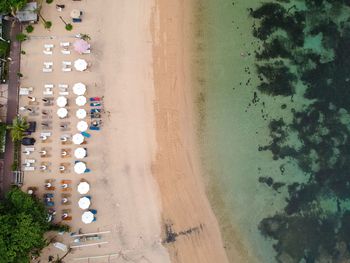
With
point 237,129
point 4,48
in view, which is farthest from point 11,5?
point 237,129

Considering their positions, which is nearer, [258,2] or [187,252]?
[187,252]

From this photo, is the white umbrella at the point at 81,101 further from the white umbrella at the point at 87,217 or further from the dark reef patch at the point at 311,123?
the dark reef patch at the point at 311,123

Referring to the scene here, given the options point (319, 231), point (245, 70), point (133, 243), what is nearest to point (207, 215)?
point (133, 243)

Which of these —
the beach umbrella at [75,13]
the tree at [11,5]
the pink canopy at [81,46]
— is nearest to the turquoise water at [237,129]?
the pink canopy at [81,46]

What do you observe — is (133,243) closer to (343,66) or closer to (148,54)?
(148,54)

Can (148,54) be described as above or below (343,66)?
above

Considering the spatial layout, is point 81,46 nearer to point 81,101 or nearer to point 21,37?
point 81,101
